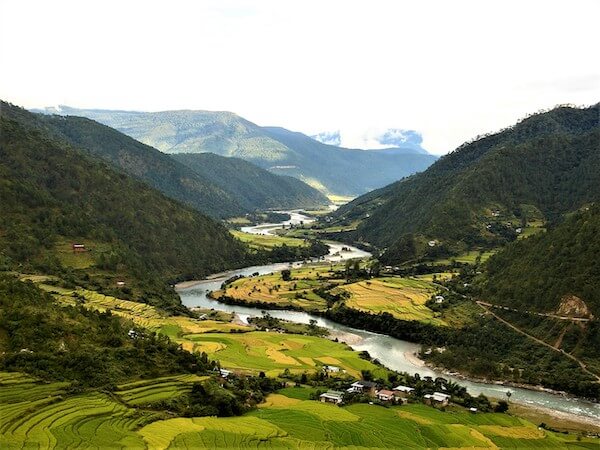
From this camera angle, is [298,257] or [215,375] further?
[298,257]

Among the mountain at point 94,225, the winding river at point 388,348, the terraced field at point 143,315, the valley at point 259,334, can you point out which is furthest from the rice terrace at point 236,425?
the mountain at point 94,225

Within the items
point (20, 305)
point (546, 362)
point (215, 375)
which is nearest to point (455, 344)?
point (546, 362)

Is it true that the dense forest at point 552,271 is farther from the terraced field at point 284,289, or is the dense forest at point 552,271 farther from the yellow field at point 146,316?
the yellow field at point 146,316

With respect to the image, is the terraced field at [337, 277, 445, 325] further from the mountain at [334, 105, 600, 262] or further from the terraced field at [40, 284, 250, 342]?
the mountain at [334, 105, 600, 262]

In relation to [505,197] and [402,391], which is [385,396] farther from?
[505,197]

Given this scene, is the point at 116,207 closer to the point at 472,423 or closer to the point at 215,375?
the point at 215,375

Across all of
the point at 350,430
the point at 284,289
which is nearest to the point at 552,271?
the point at 284,289
